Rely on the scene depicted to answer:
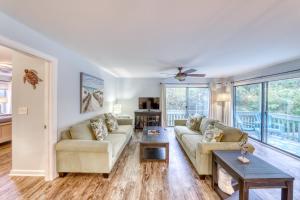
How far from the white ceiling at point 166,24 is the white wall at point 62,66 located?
0.14 metres

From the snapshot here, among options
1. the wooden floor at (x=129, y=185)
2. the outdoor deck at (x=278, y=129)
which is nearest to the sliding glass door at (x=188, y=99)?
the outdoor deck at (x=278, y=129)

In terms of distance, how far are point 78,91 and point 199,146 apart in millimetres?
2676

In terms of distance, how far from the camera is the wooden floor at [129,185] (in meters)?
2.40

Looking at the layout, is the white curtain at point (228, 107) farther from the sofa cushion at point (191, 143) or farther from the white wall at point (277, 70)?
the sofa cushion at point (191, 143)

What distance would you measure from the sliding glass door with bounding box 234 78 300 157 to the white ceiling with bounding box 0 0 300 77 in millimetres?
1553

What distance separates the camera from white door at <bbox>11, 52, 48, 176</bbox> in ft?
9.71

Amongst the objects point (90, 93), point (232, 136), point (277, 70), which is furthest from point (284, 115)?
point (90, 93)

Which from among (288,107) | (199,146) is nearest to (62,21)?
(199,146)

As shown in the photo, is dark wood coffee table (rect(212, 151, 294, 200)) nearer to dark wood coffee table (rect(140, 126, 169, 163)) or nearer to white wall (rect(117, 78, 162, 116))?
dark wood coffee table (rect(140, 126, 169, 163))

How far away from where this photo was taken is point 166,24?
2127 mm

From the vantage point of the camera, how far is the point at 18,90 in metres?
2.99

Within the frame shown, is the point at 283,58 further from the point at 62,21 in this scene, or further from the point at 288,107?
the point at 62,21

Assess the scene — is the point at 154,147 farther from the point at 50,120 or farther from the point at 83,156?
the point at 50,120

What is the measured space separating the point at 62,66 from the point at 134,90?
14.4 ft
